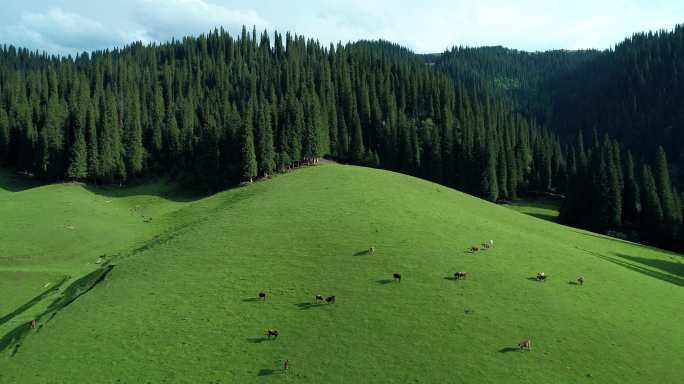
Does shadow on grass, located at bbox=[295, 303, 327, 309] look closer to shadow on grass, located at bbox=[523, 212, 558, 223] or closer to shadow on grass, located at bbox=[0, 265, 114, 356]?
shadow on grass, located at bbox=[0, 265, 114, 356]

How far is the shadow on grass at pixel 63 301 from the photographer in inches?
1476

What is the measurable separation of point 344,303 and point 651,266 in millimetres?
48469

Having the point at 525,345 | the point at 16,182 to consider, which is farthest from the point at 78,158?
the point at 525,345

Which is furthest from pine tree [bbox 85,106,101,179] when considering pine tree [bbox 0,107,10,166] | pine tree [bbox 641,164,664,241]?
pine tree [bbox 641,164,664,241]

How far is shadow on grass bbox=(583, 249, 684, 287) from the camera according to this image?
182 feet

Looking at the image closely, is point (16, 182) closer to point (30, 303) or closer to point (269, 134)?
point (269, 134)

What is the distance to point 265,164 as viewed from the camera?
10019 cm

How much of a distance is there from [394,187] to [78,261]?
47.6 m

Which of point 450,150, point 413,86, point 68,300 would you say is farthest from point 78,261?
point 413,86

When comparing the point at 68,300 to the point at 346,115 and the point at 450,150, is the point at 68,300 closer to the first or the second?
the point at 450,150

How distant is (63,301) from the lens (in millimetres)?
45969

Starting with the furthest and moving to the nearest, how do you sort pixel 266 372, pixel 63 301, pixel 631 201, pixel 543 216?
pixel 543 216, pixel 631 201, pixel 63 301, pixel 266 372

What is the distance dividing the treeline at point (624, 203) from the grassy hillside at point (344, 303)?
28.9 m

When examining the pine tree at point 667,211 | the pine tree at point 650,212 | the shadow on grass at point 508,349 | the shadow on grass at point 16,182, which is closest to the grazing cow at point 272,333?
the shadow on grass at point 508,349
